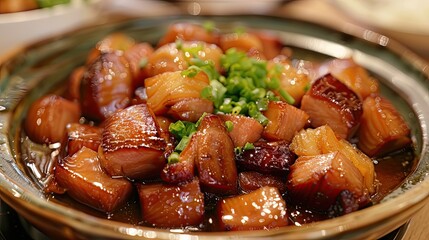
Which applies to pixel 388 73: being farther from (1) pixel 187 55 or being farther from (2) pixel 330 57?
(1) pixel 187 55

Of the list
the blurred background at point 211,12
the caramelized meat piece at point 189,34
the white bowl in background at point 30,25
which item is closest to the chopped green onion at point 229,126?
the caramelized meat piece at point 189,34

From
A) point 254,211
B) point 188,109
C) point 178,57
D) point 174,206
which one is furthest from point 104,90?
point 254,211

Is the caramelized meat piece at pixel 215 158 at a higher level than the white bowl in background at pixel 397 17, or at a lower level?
lower

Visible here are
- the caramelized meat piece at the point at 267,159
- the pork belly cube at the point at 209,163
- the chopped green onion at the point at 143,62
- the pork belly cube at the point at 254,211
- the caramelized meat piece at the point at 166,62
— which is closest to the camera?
the pork belly cube at the point at 254,211

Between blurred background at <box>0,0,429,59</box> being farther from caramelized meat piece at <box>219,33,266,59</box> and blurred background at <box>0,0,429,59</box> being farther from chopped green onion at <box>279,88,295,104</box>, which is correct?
chopped green onion at <box>279,88,295,104</box>

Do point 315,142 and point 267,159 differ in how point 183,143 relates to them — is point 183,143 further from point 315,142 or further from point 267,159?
point 315,142

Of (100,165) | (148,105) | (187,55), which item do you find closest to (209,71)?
(187,55)

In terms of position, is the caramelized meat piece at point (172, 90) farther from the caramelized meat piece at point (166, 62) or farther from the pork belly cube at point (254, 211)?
the pork belly cube at point (254, 211)
